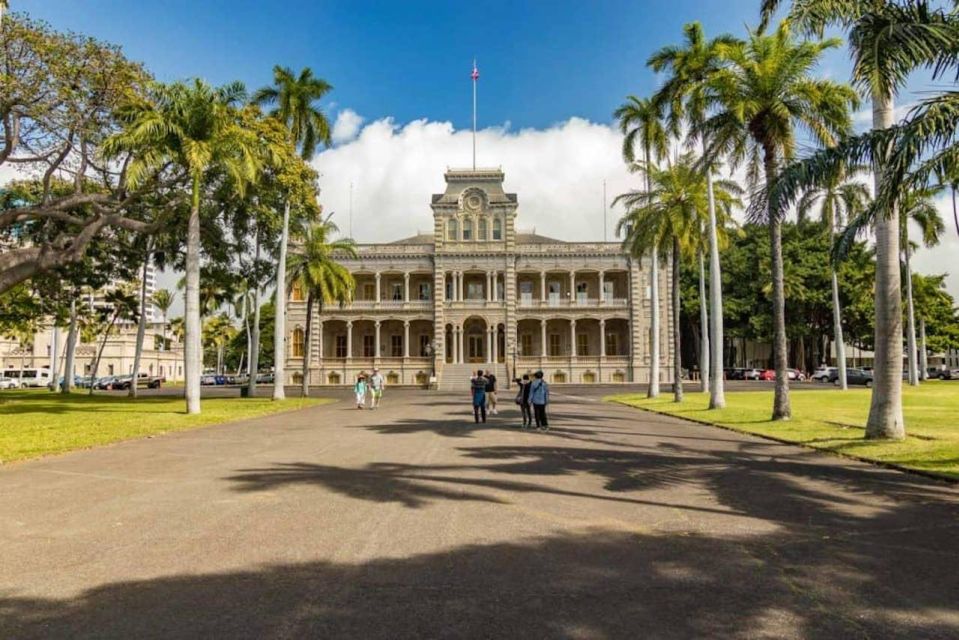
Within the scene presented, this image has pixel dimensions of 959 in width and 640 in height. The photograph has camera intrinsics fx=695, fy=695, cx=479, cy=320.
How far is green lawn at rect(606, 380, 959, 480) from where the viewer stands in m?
11.8

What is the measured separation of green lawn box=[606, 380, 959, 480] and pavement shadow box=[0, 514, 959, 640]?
6052 millimetres

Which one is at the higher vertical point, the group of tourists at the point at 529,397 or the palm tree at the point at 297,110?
the palm tree at the point at 297,110

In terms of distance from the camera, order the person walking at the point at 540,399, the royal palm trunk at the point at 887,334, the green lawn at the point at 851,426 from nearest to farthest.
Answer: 1. the green lawn at the point at 851,426
2. the royal palm trunk at the point at 887,334
3. the person walking at the point at 540,399

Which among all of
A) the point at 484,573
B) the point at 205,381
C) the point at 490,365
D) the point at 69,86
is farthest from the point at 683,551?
the point at 205,381

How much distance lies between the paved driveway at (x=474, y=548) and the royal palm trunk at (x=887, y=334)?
2.87 meters

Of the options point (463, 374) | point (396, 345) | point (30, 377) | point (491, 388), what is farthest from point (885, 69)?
point (30, 377)

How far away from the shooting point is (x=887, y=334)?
14172 mm

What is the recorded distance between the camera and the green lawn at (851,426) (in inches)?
464

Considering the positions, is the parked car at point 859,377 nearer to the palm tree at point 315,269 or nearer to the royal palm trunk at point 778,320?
the royal palm trunk at point 778,320

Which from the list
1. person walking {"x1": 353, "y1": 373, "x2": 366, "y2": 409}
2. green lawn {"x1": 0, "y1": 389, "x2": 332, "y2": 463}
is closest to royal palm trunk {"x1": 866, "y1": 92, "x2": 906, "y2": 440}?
green lawn {"x1": 0, "y1": 389, "x2": 332, "y2": 463}

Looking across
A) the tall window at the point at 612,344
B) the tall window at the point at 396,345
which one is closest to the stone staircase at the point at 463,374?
the tall window at the point at 396,345

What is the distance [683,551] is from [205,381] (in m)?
71.3

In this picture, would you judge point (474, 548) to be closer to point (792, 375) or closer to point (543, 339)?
point (543, 339)

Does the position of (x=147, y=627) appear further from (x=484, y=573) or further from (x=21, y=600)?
(x=484, y=573)
